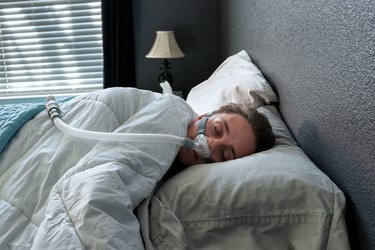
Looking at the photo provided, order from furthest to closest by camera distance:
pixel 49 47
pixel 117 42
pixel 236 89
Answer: pixel 49 47, pixel 117 42, pixel 236 89

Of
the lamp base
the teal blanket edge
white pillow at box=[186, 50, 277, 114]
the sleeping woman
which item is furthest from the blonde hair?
the lamp base

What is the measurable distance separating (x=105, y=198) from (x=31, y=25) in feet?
8.32

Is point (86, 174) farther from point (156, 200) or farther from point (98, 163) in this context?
point (156, 200)

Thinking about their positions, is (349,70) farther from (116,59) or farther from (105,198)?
(116,59)

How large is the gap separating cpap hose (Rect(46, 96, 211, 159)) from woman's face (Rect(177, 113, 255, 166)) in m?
0.02

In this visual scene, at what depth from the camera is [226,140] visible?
96cm

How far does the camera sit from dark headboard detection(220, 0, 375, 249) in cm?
60

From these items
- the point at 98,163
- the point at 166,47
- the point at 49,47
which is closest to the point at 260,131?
the point at 98,163

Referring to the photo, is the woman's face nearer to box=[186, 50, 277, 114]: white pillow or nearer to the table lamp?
box=[186, 50, 277, 114]: white pillow

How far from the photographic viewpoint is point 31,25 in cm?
274

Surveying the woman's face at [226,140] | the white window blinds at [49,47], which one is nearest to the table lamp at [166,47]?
the white window blinds at [49,47]

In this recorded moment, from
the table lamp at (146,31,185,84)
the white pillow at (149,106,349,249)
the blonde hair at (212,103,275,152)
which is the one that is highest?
the table lamp at (146,31,185,84)

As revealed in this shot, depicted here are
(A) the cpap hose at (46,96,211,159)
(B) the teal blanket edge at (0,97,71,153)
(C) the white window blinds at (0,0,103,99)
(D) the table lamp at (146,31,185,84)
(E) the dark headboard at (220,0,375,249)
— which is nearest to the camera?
(E) the dark headboard at (220,0,375,249)

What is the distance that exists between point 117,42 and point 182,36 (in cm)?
50
